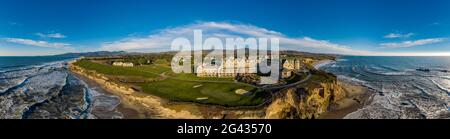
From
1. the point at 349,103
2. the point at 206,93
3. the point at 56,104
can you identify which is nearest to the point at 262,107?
the point at 206,93

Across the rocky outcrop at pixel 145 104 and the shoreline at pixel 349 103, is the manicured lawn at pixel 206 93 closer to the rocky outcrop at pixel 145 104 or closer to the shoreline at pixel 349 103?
the rocky outcrop at pixel 145 104

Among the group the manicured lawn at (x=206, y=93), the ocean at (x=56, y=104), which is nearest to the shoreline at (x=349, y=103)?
the manicured lawn at (x=206, y=93)

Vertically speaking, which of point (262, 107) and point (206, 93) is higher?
point (206, 93)

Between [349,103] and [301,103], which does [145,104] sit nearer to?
[301,103]

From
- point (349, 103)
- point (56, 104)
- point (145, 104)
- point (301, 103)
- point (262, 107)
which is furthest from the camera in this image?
point (349, 103)

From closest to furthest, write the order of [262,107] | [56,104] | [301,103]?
[262,107], [301,103], [56,104]

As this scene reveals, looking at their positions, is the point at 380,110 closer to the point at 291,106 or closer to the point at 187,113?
the point at 291,106
